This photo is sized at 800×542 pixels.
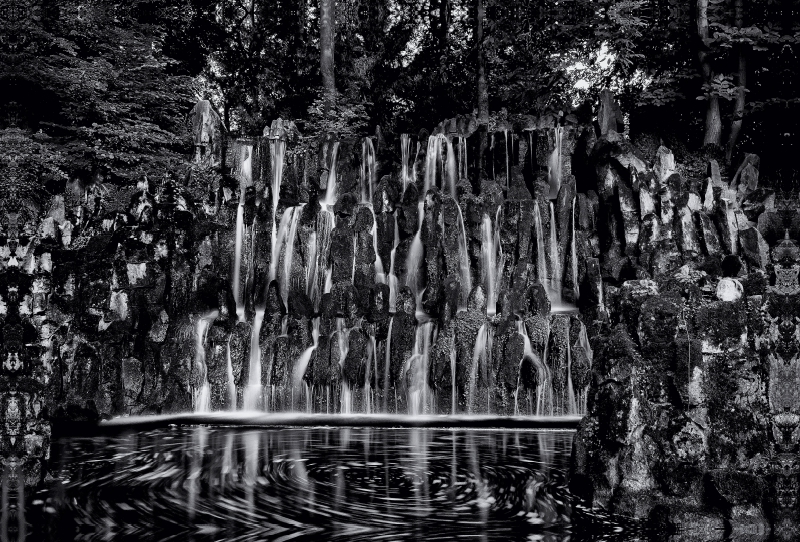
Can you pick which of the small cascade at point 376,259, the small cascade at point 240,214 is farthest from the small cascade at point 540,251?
the small cascade at point 240,214

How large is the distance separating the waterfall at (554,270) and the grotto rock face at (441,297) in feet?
0.16

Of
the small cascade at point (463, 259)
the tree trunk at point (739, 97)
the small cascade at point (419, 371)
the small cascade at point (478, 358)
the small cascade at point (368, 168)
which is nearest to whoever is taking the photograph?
the small cascade at point (478, 358)

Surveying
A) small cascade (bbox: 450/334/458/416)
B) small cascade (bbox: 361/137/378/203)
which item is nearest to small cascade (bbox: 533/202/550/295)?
small cascade (bbox: 450/334/458/416)

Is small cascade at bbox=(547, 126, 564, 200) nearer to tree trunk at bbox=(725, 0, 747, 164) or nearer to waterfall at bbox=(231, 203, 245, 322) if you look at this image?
tree trunk at bbox=(725, 0, 747, 164)

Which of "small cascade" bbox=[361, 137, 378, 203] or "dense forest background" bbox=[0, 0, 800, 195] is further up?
"dense forest background" bbox=[0, 0, 800, 195]

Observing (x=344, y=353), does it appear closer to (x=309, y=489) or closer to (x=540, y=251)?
(x=540, y=251)

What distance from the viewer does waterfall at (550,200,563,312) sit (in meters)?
17.8

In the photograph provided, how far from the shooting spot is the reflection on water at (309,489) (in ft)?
23.2

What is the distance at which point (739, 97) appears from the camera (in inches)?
A: 865

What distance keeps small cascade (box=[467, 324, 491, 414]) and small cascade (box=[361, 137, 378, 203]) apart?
274 inches

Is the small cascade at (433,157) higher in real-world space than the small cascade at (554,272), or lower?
higher

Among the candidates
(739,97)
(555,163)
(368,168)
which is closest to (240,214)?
(368,168)

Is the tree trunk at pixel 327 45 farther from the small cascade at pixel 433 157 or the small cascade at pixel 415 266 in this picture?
the small cascade at pixel 415 266

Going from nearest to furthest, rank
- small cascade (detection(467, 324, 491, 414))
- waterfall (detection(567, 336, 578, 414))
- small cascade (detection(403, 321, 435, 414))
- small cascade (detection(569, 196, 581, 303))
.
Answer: waterfall (detection(567, 336, 578, 414)), small cascade (detection(467, 324, 491, 414)), small cascade (detection(403, 321, 435, 414)), small cascade (detection(569, 196, 581, 303))
